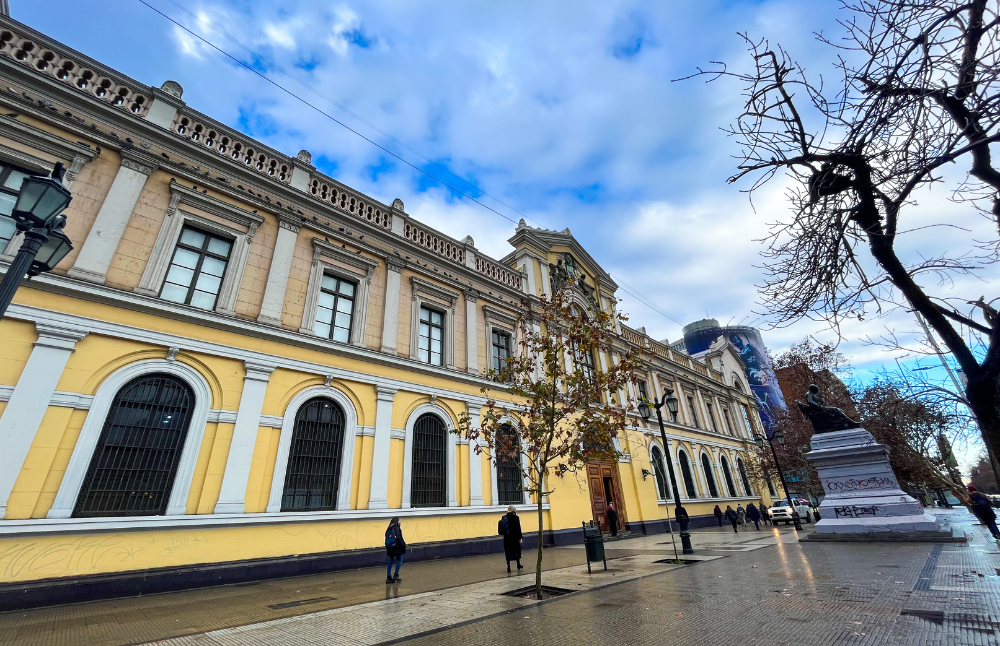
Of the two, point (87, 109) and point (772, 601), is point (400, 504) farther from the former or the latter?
point (87, 109)

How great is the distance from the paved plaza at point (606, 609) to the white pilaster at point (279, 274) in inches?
256

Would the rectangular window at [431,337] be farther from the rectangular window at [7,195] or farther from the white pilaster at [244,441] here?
the rectangular window at [7,195]

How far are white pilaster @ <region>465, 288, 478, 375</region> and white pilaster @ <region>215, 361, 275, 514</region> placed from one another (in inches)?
282

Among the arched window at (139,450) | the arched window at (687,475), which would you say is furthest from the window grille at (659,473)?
the arched window at (139,450)

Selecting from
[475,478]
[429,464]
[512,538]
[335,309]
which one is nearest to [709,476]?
[475,478]

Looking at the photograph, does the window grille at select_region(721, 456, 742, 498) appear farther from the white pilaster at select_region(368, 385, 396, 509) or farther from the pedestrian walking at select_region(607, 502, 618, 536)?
the white pilaster at select_region(368, 385, 396, 509)

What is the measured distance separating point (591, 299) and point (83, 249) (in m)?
21.7

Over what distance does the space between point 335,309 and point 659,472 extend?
20423 millimetres

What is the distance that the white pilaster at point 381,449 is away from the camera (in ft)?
37.6

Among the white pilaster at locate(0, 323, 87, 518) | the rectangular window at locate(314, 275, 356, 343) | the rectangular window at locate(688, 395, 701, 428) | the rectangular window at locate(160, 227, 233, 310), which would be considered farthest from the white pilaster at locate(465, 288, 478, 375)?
the rectangular window at locate(688, 395, 701, 428)

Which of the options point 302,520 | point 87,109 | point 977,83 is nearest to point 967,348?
point 977,83

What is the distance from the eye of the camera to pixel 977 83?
9.94 feet

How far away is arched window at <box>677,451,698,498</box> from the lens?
2556 centimetres

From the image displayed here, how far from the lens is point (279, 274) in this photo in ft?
38.8
